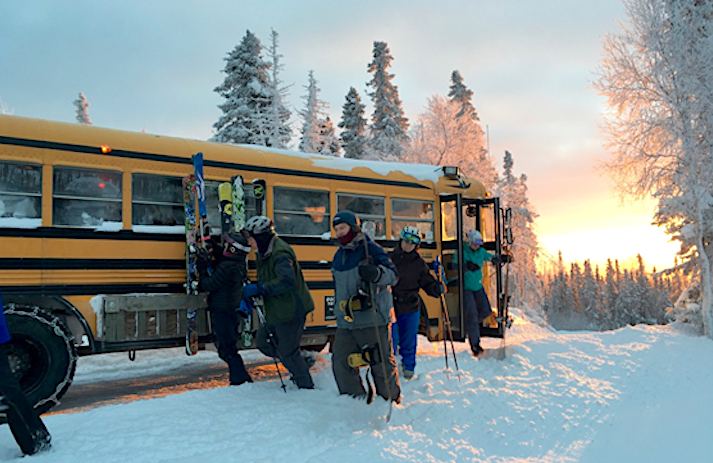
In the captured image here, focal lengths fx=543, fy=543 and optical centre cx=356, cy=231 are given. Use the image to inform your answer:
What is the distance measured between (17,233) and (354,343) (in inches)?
142

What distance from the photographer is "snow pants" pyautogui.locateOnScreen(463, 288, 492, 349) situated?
7.99 meters

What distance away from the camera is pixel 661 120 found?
14070 mm

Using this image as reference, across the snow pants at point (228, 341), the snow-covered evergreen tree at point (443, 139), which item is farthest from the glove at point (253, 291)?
the snow-covered evergreen tree at point (443, 139)

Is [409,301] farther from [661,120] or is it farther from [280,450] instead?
[661,120]

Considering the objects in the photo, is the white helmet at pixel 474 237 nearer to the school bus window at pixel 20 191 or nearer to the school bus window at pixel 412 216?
the school bus window at pixel 412 216

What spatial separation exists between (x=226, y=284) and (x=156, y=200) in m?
1.41

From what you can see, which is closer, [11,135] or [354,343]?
[354,343]

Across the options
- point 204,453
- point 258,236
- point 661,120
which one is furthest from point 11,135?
point 661,120

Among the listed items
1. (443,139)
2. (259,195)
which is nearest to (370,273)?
(259,195)

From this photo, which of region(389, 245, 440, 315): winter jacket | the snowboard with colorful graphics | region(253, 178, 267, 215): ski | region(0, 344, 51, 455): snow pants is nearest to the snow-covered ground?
region(0, 344, 51, 455): snow pants

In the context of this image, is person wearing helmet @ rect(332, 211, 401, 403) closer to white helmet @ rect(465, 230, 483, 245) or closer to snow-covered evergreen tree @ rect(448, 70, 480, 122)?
white helmet @ rect(465, 230, 483, 245)

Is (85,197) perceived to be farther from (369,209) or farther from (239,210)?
(369,209)

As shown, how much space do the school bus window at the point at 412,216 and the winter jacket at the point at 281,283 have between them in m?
3.36

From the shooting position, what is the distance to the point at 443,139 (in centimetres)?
2700
